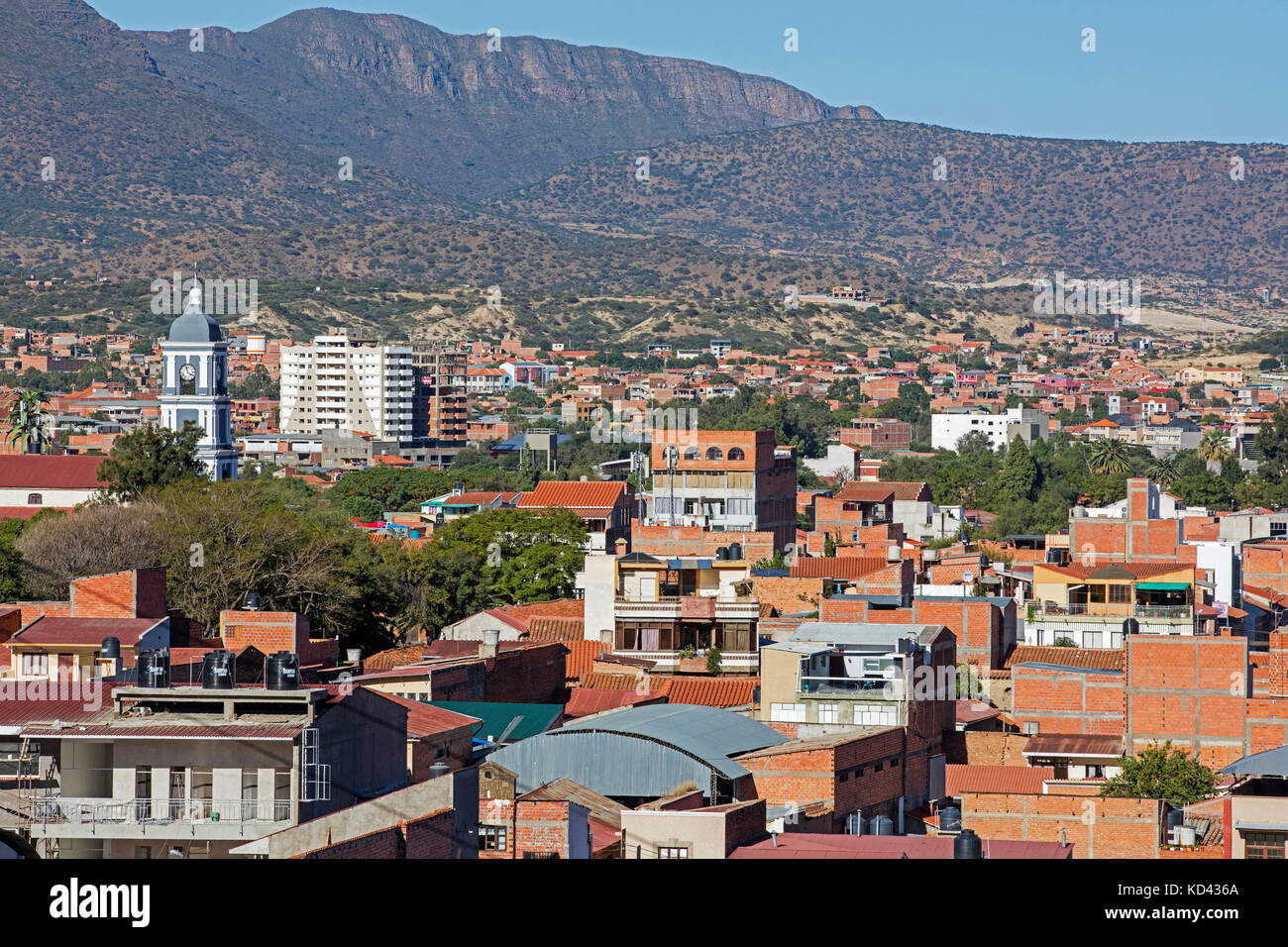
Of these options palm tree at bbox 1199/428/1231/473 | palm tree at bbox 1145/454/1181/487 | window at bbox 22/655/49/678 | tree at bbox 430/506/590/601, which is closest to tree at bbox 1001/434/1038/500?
palm tree at bbox 1145/454/1181/487

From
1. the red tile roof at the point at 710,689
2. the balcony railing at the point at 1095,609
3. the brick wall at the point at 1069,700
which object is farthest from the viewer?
the balcony railing at the point at 1095,609

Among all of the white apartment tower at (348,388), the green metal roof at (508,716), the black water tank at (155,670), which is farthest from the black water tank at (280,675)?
the white apartment tower at (348,388)

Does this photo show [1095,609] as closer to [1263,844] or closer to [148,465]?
[1263,844]

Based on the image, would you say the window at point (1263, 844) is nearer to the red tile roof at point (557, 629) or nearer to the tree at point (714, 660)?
the tree at point (714, 660)

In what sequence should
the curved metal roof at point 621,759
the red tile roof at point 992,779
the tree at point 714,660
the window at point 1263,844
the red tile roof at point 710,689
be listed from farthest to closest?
1. the tree at point 714,660
2. the red tile roof at point 710,689
3. the red tile roof at point 992,779
4. the curved metal roof at point 621,759
5. the window at point 1263,844

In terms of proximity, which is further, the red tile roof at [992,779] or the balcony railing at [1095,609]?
the balcony railing at [1095,609]

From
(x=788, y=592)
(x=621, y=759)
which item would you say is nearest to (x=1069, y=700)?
(x=788, y=592)

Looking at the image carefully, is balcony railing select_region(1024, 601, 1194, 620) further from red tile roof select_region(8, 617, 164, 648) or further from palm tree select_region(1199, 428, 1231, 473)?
palm tree select_region(1199, 428, 1231, 473)
